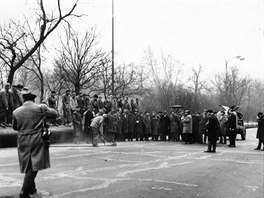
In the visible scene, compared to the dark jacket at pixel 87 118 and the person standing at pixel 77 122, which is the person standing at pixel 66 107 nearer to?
the person standing at pixel 77 122

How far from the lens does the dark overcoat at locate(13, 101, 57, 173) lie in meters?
6.41

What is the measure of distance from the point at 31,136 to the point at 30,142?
0.11 meters

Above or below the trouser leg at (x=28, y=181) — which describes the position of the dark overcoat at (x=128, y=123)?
above

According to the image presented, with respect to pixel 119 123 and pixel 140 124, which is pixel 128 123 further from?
pixel 140 124

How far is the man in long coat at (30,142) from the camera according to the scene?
639 centimetres

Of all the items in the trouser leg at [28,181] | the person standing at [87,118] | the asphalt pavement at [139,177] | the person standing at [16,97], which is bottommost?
the asphalt pavement at [139,177]

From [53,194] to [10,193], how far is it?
804mm

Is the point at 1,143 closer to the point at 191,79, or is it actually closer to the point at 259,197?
the point at 259,197

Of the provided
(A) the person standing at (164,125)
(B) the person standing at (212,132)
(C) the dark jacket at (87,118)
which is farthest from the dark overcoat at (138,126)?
(B) the person standing at (212,132)

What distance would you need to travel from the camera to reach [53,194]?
22.4ft

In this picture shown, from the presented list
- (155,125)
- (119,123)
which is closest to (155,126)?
(155,125)

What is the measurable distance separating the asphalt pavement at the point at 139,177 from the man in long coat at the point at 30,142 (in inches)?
17.3

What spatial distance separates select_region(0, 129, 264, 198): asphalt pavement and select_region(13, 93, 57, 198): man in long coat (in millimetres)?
440

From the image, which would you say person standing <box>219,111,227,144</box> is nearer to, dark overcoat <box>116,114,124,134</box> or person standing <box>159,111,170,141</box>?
person standing <box>159,111,170,141</box>
